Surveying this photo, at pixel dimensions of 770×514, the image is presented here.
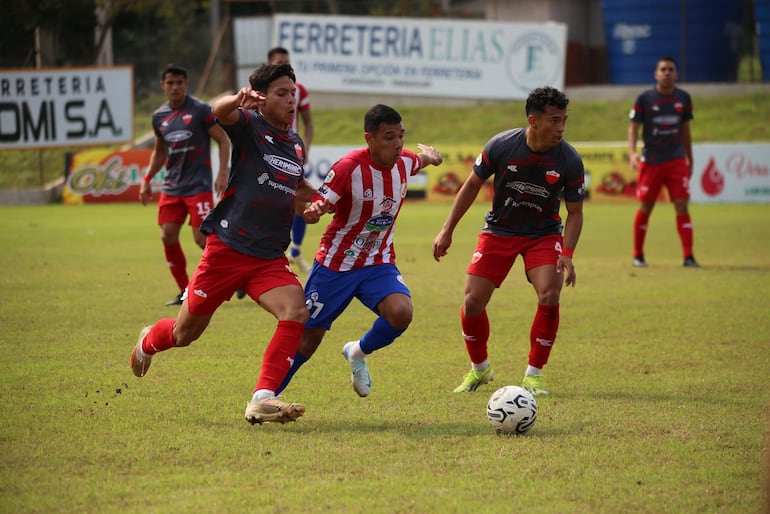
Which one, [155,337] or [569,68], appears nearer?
[155,337]

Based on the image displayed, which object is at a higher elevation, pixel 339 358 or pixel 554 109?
pixel 554 109

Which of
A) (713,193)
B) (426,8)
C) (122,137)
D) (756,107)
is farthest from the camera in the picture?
(426,8)

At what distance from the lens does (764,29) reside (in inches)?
1265

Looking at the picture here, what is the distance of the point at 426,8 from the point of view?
36.3 m

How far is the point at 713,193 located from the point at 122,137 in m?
14.2

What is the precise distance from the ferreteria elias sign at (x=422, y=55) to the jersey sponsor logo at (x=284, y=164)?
87.4 ft

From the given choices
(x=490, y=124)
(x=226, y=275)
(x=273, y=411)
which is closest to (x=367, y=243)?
(x=226, y=275)

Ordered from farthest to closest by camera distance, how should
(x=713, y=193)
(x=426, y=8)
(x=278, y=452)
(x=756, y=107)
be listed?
1. (x=426, y=8)
2. (x=756, y=107)
3. (x=713, y=193)
4. (x=278, y=452)

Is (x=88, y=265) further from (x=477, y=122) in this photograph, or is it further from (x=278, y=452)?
(x=477, y=122)

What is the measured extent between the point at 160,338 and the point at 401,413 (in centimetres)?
149

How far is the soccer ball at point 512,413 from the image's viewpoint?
5.64 metres

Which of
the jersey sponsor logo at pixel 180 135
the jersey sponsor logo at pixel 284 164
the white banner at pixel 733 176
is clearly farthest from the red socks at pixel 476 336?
the white banner at pixel 733 176

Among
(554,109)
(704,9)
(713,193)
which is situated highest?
(704,9)

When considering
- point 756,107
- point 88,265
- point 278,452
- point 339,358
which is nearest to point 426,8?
point 756,107
